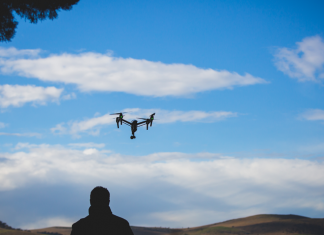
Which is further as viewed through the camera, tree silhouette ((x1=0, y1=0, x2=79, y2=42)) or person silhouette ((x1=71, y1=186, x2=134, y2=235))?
tree silhouette ((x1=0, y1=0, x2=79, y2=42))

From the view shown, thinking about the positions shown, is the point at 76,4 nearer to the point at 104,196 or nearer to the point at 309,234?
the point at 104,196

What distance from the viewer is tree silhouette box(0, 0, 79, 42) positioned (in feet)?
67.4

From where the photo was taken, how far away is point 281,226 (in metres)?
74.1

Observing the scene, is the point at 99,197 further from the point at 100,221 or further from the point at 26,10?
the point at 26,10

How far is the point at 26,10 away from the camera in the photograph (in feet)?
68.8

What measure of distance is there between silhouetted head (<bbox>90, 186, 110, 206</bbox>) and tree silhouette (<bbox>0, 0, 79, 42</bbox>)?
19.6 m

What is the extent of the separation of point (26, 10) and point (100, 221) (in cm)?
2047

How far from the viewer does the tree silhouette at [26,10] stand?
20.5m

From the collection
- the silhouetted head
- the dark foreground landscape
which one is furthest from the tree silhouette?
the dark foreground landscape

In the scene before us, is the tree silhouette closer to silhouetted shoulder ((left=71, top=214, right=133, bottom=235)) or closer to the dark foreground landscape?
silhouetted shoulder ((left=71, top=214, right=133, bottom=235))

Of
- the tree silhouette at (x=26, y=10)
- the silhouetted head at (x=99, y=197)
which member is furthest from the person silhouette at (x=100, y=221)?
the tree silhouette at (x=26, y=10)

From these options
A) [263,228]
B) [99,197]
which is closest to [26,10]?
[99,197]

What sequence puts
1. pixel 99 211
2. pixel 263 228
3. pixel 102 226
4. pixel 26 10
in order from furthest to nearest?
pixel 263 228 < pixel 26 10 < pixel 99 211 < pixel 102 226

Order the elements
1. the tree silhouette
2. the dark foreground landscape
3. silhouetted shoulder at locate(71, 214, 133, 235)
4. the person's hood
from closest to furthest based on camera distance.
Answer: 1. silhouetted shoulder at locate(71, 214, 133, 235)
2. the person's hood
3. the tree silhouette
4. the dark foreground landscape
